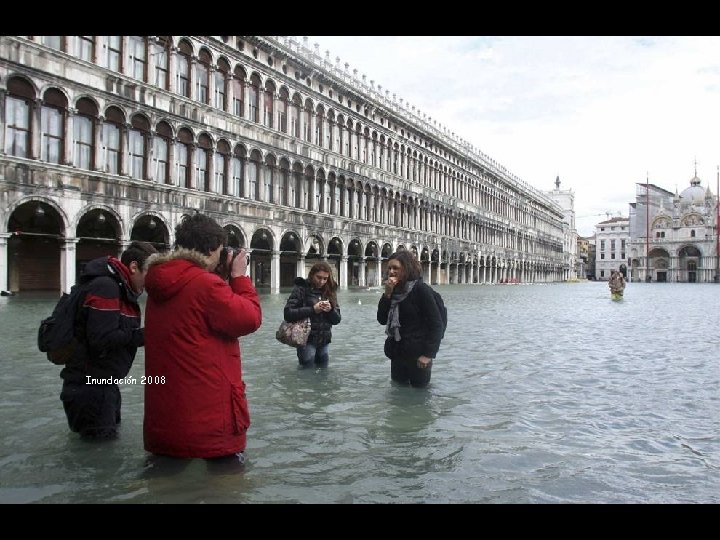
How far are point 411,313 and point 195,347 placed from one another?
310 centimetres

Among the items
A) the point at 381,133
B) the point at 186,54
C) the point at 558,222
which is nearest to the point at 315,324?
the point at 186,54

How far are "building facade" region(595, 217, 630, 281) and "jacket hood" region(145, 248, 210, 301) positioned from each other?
146 meters

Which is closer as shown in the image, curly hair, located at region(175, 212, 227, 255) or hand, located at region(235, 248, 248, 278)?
curly hair, located at region(175, 212, 227, 255)

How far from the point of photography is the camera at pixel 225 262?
381cm

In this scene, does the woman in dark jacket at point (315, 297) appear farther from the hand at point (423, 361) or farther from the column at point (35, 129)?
the column at point (35, 129)

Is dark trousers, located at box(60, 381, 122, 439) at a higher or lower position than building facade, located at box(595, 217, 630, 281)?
lower

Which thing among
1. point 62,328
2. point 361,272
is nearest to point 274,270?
point 361,272

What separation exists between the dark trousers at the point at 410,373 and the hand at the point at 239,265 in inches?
124

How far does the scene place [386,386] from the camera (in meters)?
7.02

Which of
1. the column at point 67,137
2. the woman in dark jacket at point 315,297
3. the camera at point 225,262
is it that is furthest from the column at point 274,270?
the camera at point 225,262

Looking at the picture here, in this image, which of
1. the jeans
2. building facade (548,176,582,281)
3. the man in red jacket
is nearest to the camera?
the man in red jacket

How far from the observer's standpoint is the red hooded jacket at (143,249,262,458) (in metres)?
3.43

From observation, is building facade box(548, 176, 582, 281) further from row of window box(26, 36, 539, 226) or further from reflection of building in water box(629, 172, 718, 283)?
row of window box(26, 36, 539, 226)
